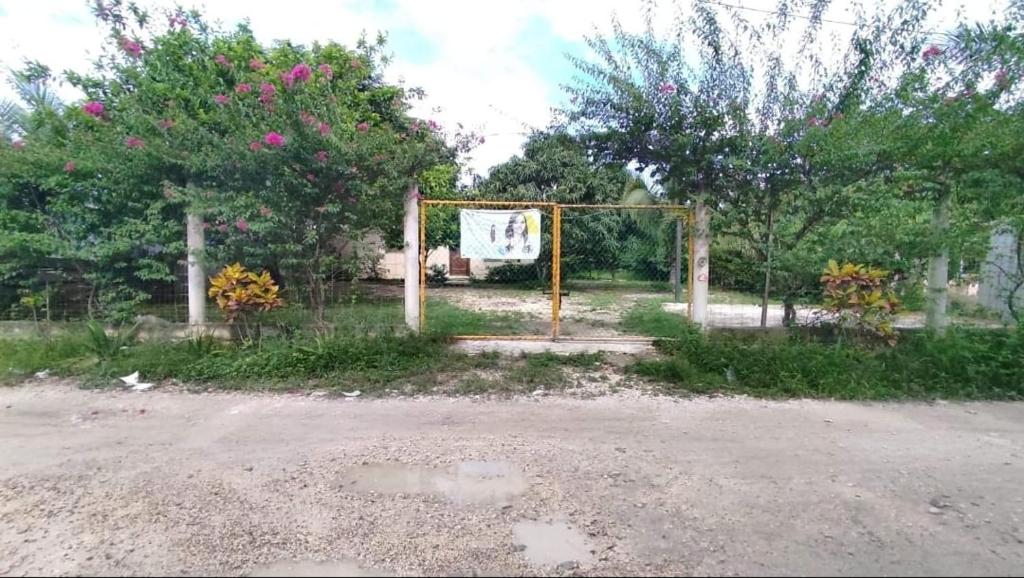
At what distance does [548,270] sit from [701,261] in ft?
Answer: 18.3

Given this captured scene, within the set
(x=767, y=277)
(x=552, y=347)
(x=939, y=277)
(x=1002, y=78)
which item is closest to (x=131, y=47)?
(x=552, y=347)

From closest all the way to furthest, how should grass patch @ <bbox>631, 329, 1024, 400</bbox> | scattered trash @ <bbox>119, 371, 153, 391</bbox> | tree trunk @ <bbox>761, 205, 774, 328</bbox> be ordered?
grass patch @ <bbox>631, 329, 1024, 400</bbox> → scattered trash @ <bbox>119, 371, 153, 391</bbox> → tree trunk @ <bbox>761, 205, 774, 328</bbox>

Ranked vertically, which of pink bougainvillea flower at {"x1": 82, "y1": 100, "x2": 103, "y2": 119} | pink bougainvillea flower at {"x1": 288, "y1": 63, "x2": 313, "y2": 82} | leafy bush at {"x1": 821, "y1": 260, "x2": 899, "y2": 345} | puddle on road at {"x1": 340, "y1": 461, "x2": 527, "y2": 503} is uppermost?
pink bougainvillea flower at {"x1": 288, "y1": 63, "x2": 313, "y2": 82}

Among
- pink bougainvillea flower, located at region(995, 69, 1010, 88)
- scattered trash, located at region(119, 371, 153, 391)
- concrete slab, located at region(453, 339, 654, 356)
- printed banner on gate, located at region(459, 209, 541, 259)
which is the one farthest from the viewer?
printed banner on gate, located at region(459, 209, 541, 259)

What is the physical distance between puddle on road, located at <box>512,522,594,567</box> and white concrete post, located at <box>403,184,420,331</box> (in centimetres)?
406

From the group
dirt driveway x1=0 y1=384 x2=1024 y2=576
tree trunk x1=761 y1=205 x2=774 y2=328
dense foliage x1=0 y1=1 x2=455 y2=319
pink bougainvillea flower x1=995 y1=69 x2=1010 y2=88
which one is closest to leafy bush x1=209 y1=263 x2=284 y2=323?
dense foliage x1=0 y1=1 x2=455 y2=319

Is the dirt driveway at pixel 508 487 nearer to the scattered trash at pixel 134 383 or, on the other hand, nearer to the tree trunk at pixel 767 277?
the scattered trash at pixel 134 383

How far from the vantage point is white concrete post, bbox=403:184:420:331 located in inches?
267

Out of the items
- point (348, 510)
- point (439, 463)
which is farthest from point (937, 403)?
point (348, 510)

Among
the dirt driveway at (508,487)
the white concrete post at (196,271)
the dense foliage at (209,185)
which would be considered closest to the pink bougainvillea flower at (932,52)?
the dirt driveway at (508,487)

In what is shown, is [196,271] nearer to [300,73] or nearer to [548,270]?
[300,73]

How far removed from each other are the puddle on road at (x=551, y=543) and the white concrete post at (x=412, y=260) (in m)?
4.06

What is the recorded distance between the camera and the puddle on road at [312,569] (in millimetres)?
2623

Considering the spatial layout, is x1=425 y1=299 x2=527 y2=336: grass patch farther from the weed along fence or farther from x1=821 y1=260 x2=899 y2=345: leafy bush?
x1=821 y1=260 x2=899 y2=345: leafy bush
